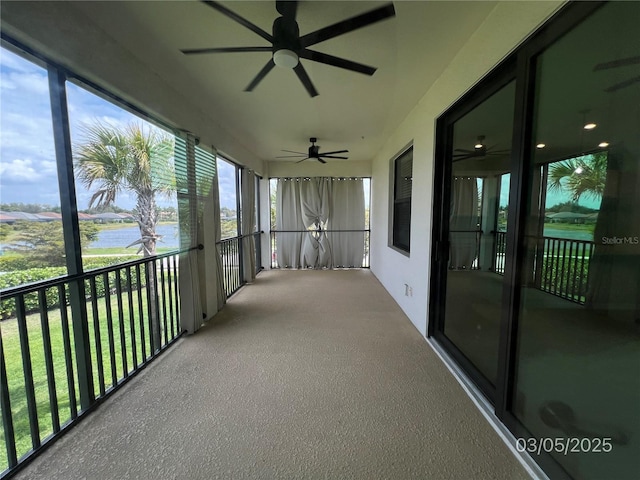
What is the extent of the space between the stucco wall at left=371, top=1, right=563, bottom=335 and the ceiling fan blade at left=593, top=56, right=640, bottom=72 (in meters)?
0.36

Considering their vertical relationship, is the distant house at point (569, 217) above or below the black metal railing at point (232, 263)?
above

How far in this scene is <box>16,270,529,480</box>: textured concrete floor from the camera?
127 cm

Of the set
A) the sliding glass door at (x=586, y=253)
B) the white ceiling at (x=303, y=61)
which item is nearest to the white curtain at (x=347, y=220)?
the white ceiling at (x=303, y=61)

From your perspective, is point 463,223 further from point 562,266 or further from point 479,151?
point 562,266

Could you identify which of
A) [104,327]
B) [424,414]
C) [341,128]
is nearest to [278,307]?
[104,327]

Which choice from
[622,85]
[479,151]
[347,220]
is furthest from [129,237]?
[347,220]

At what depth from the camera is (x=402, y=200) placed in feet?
12.6

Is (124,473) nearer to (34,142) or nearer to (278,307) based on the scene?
(34,142)

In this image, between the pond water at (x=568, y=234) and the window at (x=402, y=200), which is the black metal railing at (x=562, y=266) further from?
the window at (x=402, y=200)

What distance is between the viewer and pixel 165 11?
1.50 meters

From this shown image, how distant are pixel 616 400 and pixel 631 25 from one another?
4.49ft

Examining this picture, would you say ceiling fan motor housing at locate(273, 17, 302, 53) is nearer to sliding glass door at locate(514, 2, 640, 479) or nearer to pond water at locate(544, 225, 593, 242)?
sliding glass door at locate(514, 2, 640, 479)

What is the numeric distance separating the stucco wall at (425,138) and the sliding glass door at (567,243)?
0.11 metres

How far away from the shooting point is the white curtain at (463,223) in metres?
2.06
